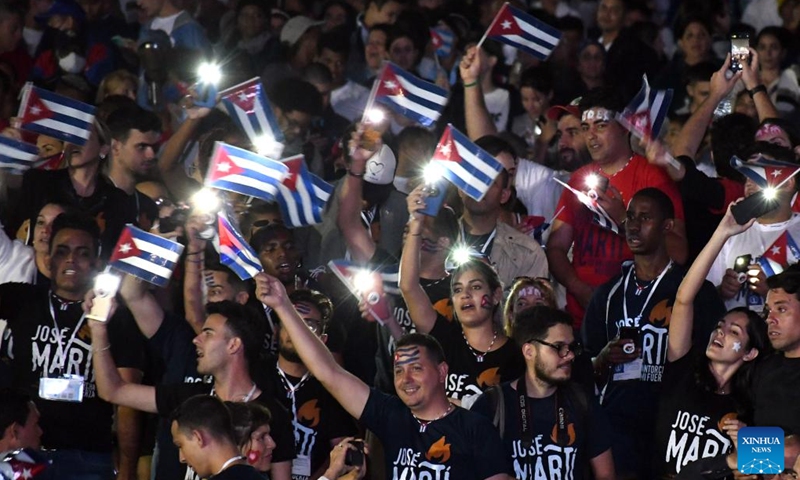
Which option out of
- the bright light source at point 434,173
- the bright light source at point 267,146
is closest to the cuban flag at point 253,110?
the bright light source at point 267,146

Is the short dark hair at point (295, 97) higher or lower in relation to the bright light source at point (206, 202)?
higher

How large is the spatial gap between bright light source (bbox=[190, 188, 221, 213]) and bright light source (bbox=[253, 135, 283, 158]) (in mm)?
689

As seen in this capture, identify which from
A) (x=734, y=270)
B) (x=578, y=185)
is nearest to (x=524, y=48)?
(x=578, y=185)

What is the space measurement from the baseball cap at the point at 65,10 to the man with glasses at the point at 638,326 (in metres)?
6.00

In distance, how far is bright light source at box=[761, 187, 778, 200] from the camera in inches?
355

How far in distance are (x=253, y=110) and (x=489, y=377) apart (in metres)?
2.40

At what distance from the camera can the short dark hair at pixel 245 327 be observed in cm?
894

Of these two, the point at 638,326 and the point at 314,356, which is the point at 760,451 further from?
the point at 314,356

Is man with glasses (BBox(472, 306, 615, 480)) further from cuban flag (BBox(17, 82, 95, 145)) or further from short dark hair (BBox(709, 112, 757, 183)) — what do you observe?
cuban flag (BBox(17, 82, 95, 145))

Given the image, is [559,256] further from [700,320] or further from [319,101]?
[319,101]

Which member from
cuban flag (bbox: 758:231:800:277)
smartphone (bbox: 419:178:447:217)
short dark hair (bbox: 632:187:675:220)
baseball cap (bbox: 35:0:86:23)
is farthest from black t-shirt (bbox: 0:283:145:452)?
baseball cap (bbox: 35:0:86:23)

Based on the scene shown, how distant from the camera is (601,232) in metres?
10.5

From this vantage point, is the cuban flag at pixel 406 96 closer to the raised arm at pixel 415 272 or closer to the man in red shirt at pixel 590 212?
the man in red shirt at pixel 590 212

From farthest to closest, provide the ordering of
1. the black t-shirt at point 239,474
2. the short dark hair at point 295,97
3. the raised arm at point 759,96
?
the short dark hair at point 295,97
the raised arm at point 759,96
the black t-shirt at point 239,474
